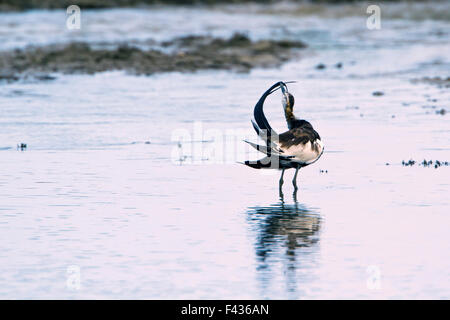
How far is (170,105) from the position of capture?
75.7 feet

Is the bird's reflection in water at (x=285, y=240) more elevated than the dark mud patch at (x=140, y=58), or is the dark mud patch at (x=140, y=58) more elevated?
the dark mud patch at (x=140, y=58)

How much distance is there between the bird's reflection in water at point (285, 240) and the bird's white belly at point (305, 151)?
2.65ft

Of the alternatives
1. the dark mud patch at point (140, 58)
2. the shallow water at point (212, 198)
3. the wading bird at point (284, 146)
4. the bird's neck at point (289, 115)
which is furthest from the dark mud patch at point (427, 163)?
the dark mud patch at point (140, 58)

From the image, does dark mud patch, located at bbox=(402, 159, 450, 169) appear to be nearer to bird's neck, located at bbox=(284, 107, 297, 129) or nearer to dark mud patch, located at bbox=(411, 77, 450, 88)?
bird's neck, located at bbox=(284, 107, 297, 129)

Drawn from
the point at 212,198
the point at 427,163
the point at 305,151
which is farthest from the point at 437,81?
the point at 212,198

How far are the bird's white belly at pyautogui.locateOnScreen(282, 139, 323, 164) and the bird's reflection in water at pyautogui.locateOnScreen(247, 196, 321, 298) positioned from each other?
31.7 inches

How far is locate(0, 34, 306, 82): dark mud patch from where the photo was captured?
31.2 metres

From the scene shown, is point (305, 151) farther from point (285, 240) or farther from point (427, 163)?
point (285, 240)

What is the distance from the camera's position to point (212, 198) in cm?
1280

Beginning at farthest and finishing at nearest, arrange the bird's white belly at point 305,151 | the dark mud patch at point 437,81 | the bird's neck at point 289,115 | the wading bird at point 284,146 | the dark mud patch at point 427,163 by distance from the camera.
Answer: the dark mud patch at point 437,81
the dark mud patch at point 427,163
the bird's neck at point 289,115
the bird's white belly at point 305,151
the wading bird at point 284,146

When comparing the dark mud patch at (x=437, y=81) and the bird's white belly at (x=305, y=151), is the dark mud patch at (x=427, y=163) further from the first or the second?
the dark mud patch at (x=437, y=81)

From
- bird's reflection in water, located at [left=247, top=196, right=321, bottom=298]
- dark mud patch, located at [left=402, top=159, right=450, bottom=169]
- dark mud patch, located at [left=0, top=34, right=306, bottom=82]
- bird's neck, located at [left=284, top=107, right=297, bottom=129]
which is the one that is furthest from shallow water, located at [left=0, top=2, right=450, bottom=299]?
dark mud patch, located at [left=0, top=34, right=306, bottom=82]

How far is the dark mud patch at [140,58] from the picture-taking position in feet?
102

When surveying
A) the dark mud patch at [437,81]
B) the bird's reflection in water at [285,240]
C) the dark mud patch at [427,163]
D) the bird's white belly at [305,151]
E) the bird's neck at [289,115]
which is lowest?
the bird's reflection in water at [285,240]
